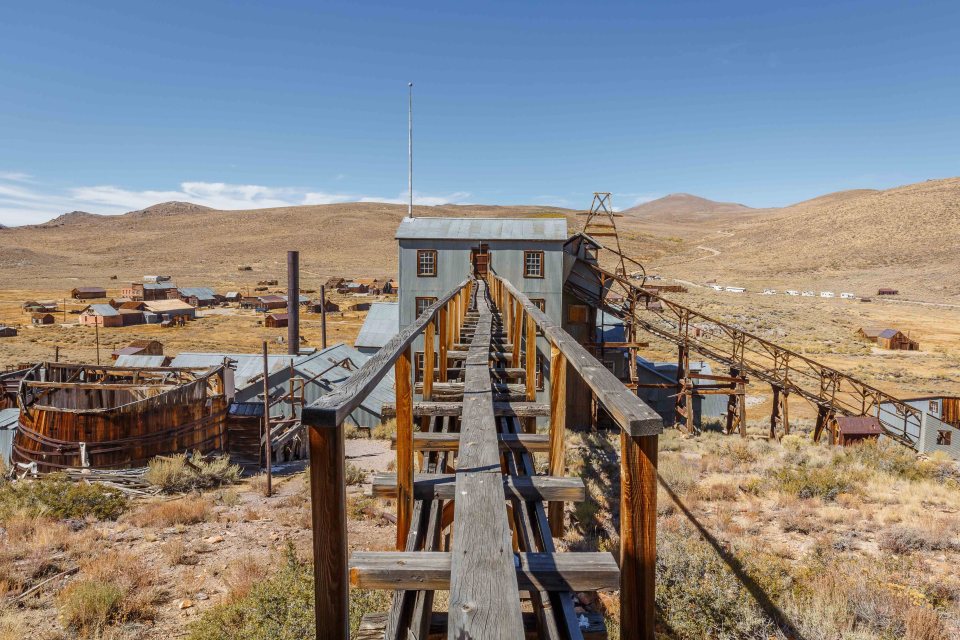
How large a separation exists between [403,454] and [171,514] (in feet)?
36.7

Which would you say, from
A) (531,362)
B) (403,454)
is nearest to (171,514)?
(531,362)

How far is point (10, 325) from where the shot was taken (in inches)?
1847

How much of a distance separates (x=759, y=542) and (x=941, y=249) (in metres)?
97.3

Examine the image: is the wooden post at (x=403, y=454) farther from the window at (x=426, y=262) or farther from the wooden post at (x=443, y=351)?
the window at (x=426, y=262)

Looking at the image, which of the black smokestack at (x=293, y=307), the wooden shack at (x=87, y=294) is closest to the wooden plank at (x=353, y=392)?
the black smokestack at (x=293, y=307)

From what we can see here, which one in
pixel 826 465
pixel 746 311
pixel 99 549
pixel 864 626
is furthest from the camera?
pixel 746 311

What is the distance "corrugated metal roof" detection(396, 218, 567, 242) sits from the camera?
72.5 feet

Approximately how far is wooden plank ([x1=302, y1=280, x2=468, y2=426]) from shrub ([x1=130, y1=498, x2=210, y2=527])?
35.4ft

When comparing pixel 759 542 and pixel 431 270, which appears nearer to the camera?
pixel 759 542

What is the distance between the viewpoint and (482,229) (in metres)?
22.5

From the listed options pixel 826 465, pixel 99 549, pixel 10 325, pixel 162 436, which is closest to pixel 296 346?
pixel 162 436

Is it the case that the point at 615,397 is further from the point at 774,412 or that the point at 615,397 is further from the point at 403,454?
the point at 774,412

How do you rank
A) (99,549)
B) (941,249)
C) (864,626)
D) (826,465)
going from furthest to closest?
1. (941,249)
2. (826,465)
3. (99,549)
4. (864,626)

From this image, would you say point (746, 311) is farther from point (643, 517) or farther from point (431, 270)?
point (643, 517)
